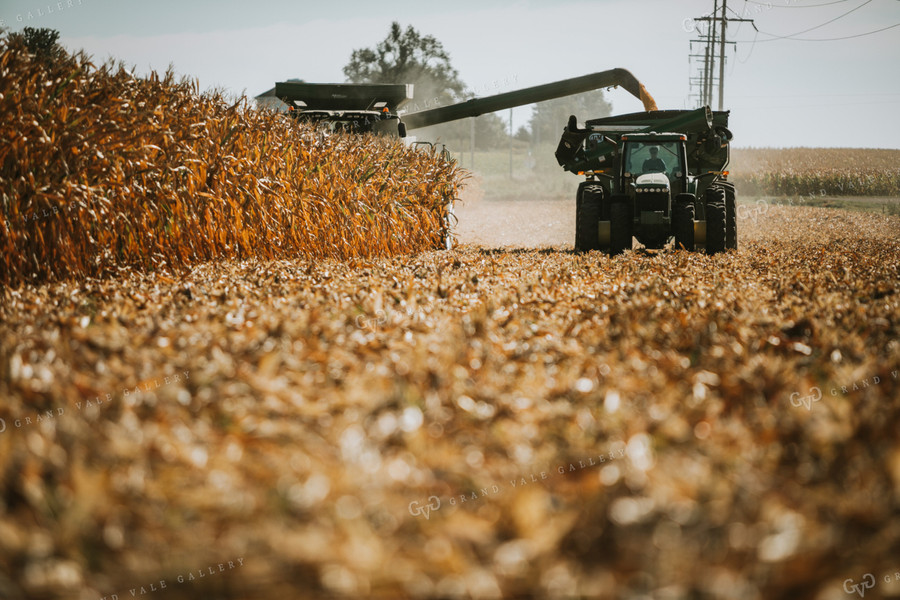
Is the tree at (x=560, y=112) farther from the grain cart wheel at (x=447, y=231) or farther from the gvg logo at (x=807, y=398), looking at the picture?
the gvg logo at (x=807, y=398)

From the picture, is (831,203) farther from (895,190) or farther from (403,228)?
(403,228)

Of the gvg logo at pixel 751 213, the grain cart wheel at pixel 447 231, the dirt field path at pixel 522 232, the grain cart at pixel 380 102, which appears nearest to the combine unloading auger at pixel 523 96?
the grain cart at pixel 380 102

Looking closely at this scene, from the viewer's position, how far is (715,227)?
1012 cm

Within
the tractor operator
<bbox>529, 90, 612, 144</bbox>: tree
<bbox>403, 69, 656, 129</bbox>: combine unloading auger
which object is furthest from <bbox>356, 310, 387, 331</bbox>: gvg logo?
<bbox>529, 90, 612, 144</bbox>: tree

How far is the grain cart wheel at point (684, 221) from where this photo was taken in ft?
32.8

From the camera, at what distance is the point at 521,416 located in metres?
2.72

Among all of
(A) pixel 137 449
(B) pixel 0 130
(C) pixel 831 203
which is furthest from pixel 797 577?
(C) pixel 831 203

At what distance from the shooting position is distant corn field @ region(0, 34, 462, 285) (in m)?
5.40

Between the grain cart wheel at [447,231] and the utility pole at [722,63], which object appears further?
the utility pole at [722,63]

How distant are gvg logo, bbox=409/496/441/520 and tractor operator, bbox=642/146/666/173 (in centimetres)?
955

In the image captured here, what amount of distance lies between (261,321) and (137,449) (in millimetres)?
1960

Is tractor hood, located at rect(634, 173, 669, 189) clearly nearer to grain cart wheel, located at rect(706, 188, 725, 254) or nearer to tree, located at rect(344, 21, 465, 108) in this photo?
grain cart wheel, located at rect(706, 188, 725, 254)

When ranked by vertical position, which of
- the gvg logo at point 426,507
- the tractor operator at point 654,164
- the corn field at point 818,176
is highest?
the corn field at point 818,176

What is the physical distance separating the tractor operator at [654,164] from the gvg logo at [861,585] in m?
9.67
